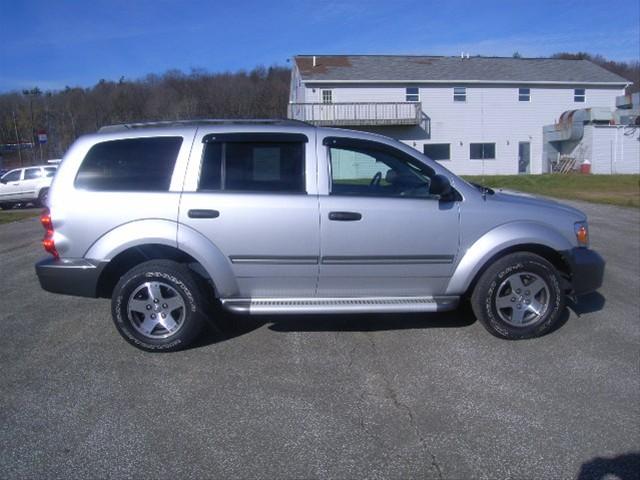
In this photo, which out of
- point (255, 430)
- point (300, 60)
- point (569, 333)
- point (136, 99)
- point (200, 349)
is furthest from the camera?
point (300, 60)

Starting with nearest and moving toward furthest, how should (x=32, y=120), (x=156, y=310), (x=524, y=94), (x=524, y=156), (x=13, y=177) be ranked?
1. (x=156, y=310)
2. (x=13, y=177)
3. (x=524, y=94)
4. (x=524, y=156)
5. (x=32, y=120)

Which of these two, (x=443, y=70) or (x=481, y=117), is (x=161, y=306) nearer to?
(x=481, y=117)

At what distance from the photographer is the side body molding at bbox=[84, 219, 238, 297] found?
462 centimetres

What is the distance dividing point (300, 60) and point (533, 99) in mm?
15448

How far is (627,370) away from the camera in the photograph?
4.34 m

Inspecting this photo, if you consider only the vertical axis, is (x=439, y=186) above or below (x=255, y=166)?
below

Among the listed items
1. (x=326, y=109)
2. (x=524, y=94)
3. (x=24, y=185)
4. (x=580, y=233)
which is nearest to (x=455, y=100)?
(x=524, y=94)

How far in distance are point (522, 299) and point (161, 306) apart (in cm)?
317

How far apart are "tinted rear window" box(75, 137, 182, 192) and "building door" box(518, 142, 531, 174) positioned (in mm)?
35051

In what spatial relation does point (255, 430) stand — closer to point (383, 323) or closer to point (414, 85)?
point (383, 323)

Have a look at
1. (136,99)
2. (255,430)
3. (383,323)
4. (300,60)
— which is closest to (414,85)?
(300,60)

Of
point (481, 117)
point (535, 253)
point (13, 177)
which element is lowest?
point (535, 253)

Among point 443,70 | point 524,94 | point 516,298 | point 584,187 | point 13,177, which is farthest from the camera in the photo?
point 524,94

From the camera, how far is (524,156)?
36.6m
